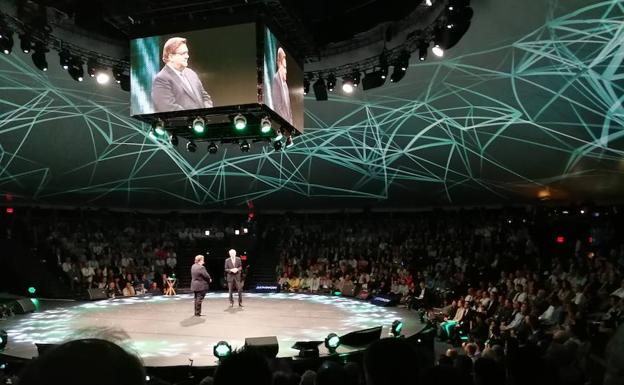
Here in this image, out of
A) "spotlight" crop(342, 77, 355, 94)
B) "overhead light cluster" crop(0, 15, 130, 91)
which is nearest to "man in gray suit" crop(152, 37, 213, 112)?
"overhead light cluster" crop(0, 15, 130, 91)

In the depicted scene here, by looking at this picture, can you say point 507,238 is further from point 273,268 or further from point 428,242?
point 273,268

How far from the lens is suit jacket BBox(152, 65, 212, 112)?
7000mm

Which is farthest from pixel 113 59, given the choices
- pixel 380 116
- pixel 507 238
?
pixel 507 238

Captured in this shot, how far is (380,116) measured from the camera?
12.7 m

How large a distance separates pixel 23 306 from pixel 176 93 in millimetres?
7322

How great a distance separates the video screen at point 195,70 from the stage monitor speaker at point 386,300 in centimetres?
812

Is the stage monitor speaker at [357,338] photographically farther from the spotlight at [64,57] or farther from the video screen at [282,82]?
the spotlight at [64,57]

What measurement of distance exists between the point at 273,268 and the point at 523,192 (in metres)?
9.56

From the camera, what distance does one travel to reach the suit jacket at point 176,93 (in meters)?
7.00

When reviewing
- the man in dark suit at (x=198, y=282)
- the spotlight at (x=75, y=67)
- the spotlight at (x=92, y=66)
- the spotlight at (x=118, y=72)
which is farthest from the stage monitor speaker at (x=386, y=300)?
the spotlight at (x=75, y=67)

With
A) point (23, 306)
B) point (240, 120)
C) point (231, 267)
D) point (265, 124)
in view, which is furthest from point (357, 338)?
point (23, 306)

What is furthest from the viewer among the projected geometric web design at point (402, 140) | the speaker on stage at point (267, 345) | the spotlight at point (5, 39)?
the projected geometric web design at point (402, 140)

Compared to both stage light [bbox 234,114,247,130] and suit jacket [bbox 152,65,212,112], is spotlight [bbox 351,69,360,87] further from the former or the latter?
suit jacket [bbox 152,65,212,112]

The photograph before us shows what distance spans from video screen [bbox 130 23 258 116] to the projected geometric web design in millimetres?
4037
